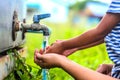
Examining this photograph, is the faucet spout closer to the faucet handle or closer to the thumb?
the faucet handle

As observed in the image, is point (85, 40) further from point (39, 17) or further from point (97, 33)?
point (39, 17)

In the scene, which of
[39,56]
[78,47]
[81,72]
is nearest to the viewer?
[81,72]

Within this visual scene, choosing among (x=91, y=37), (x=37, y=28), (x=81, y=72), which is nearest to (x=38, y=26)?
(x=37, y=28)

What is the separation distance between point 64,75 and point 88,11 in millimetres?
33757

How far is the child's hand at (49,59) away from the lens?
3.19 m

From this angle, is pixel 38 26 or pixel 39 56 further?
pixel 38 26

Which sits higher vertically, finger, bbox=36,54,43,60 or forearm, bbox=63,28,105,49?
forearm, bbox=63,28,105,49

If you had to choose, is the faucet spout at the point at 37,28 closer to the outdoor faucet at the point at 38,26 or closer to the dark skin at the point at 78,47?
the outdoor faucet at the point at 38,26

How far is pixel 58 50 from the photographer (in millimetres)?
3367

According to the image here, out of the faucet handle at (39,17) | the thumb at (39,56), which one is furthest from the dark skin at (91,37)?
the faucet handle at (39,17)

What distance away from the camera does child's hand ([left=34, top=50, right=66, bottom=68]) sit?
126 inches

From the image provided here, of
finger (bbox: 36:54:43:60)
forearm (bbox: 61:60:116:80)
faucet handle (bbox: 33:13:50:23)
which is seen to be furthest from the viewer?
faucet handle (bbox: 33:13:50:23)

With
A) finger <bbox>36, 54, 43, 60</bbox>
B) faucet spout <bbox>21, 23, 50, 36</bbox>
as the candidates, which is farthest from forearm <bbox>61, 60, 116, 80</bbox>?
faucet spout <bbox>21, 23, 50, 36</bbox>

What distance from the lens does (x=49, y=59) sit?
321 centimetres
